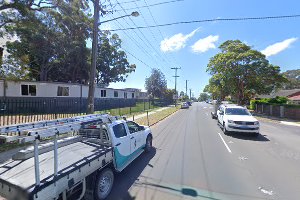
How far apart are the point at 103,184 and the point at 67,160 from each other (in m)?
1.03

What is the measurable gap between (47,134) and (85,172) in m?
1.25

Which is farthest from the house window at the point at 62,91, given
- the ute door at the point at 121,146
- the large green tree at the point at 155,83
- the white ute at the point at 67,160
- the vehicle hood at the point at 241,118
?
the large green tree at the point at 155,83

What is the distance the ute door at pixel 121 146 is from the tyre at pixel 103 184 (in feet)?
1.37

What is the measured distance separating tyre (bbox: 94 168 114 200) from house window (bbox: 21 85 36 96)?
70.5 feet

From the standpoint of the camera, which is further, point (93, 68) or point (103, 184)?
point (93, 68)

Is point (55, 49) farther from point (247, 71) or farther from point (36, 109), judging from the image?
point (247, 71)

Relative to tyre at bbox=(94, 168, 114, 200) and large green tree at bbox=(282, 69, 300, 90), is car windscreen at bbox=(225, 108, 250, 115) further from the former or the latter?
large green tree at bbox=(282, 69, 300, 90)

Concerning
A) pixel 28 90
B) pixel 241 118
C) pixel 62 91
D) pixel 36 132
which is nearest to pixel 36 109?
pixel 28 90

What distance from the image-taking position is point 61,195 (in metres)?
3.89

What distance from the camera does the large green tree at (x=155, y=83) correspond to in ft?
204

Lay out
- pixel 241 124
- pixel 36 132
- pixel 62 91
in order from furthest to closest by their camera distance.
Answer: pixel 62 91 → pixel 241 124 → pixel 36 132

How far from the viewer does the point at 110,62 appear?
46.0 m

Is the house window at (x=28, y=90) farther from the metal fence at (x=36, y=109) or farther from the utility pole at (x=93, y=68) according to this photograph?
the utility pole at (x=93, y=68)

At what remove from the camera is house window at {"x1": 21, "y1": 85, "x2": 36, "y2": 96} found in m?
22.9
